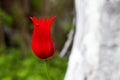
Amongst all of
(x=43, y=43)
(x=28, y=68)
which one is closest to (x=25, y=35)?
(x=28, y=68)

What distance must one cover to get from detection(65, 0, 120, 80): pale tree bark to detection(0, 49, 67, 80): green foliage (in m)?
1.32

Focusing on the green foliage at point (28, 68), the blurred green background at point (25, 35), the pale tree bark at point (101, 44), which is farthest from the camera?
the blurred green background at point (25, 35)

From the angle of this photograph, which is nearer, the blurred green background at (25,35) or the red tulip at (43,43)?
the red tulip at (43,43)

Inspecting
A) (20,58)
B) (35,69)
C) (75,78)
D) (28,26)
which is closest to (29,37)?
(28,26)

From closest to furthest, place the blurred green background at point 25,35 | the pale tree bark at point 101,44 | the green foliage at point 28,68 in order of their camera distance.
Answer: the pale tree bark at point 101,44 < the green foliage at point 28,68 < the blurred green background at point 25,35

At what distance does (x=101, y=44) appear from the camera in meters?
1.43

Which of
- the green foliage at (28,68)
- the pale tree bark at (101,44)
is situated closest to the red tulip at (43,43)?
the pale tree bark at (101,44)

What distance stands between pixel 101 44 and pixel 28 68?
5.58 feet

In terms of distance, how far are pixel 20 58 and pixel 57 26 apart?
671mm

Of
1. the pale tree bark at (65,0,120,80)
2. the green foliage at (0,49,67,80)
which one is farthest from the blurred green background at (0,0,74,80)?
the pale tree bark at (65,0,120,80)

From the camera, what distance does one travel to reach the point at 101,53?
142 cm

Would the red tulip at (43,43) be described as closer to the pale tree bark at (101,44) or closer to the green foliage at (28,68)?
the pale tree bark at (101,44)

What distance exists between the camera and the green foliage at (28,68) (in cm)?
295

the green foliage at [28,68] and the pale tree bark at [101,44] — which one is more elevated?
the pale tree bark at [101,44]
